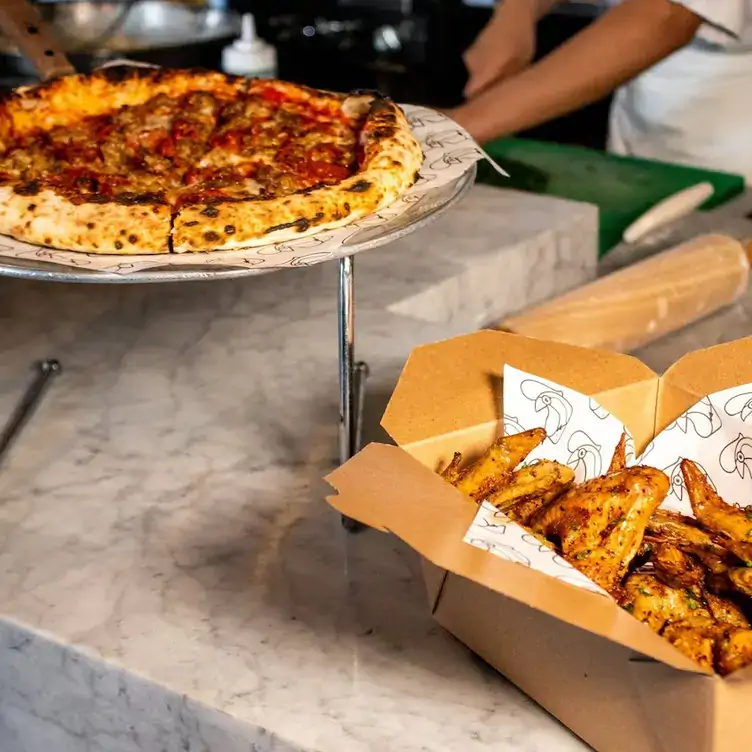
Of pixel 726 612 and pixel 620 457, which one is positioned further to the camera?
pixel 620 457

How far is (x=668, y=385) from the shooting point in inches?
28.0

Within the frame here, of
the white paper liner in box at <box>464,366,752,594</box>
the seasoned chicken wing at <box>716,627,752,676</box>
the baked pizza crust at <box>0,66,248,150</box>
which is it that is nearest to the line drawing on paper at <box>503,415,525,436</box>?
the white paper liner in box at <box>464,366,752,594</box>

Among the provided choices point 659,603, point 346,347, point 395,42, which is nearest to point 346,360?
point 346,347

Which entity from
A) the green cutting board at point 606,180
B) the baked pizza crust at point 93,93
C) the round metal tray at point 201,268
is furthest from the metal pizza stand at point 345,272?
the green cutting board at point 606,180

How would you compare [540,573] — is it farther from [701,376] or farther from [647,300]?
[647,300]

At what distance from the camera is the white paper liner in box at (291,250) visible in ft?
2.29

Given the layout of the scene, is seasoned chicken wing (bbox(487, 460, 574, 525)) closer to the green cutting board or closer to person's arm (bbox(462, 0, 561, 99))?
the green cutting board

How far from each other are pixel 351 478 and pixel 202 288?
2.46ft

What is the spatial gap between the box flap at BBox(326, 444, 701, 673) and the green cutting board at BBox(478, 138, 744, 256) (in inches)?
41.2

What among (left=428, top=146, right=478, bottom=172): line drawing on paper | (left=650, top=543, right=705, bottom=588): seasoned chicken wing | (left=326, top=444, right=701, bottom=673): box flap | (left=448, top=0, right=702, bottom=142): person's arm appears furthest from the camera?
(left=448, top=0, right=702, bottom=142): person's arm

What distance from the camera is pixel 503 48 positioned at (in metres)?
1.89

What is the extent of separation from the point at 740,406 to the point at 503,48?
137cm

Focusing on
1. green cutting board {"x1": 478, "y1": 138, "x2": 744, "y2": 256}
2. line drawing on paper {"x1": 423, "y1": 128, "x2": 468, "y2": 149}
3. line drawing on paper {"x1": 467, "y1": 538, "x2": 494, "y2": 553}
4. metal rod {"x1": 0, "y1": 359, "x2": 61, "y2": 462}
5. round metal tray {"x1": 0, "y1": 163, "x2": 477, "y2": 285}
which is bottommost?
green cutting board {"x1": 478, "y1": 138, "x2": 744, "y2": 256}

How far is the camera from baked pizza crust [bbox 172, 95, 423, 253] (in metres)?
0.78
